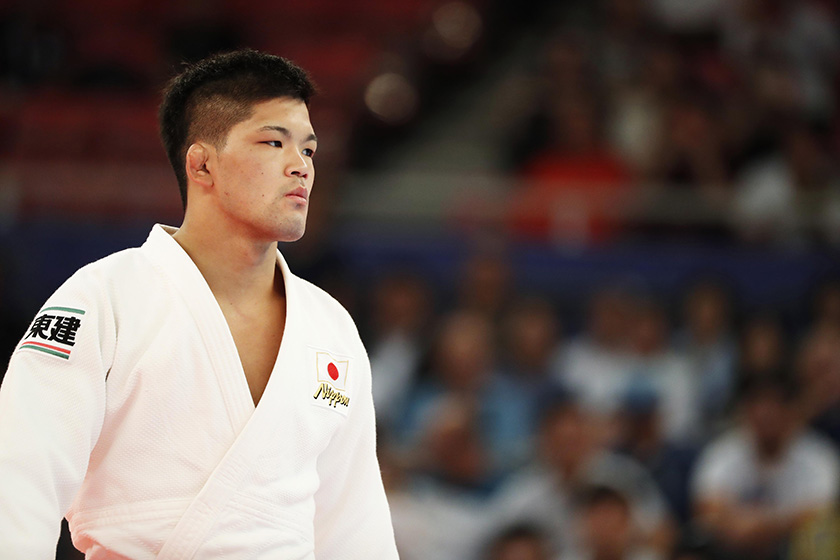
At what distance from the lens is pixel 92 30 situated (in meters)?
10.8

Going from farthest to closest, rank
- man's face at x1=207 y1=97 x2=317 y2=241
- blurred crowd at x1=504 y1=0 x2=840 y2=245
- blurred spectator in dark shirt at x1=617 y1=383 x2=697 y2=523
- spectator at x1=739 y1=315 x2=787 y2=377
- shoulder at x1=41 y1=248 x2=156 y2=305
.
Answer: blurred crowd at x1=504 y1=0 x2=840 y2=245, spectator at x1=739 y1=315 x2=787 y2=377, blurred spectator in dark shirt at x1=617 y1=383 x2=697 y2=523, man's face at x1=207 y1=97 x2=317 y2=241, shoulder at x1=41 y1=248 x2=156 y2=305

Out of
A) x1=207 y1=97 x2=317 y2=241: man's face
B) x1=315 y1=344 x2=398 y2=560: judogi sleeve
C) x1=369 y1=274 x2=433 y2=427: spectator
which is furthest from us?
x1=369 y1=274 x2=433 y2=427: spectator

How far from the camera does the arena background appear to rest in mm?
6465

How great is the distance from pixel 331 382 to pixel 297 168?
0.61 metres

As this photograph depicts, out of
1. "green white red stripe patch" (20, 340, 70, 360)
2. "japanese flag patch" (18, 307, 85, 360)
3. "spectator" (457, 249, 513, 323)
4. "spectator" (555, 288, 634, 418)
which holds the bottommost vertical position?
"green white red stripe patch" (20, 340, 70, 360)

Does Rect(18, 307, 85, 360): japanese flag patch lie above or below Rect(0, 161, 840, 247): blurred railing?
below

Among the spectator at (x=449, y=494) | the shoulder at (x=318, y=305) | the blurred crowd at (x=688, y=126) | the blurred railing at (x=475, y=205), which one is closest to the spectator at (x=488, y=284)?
the blurred railing at (x=475, y=205)

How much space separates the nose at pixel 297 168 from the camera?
118 inches

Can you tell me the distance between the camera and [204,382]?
2877 mm

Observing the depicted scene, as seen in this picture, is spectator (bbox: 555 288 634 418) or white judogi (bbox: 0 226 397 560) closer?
white judogi (bbox: 0 226 397 560)

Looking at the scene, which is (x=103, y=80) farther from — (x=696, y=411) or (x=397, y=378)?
(x=696, y=411)

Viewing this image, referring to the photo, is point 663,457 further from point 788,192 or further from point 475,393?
point 788,192

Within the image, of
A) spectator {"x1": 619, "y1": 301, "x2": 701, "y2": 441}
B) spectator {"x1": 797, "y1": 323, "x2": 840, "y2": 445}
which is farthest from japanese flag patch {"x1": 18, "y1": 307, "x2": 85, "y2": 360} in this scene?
spectator {"x1": 797, "y1": 323, "x2": 840, "y2": 445}

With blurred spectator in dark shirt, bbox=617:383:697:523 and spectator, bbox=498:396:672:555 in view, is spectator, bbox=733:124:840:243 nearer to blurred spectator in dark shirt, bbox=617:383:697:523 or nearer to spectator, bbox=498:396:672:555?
blurred spectator in dark shirt, bbox=617:383:697:523
